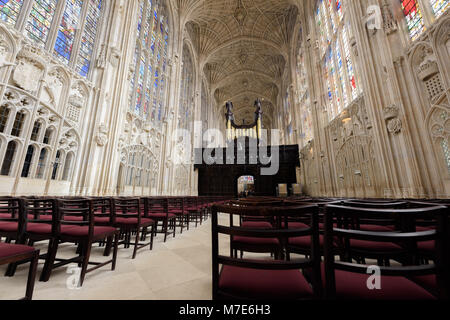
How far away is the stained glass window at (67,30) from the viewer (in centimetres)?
564

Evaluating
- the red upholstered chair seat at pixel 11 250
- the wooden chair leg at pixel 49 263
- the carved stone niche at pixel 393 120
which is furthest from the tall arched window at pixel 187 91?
the red upholstered chair seat at pixel 11 250

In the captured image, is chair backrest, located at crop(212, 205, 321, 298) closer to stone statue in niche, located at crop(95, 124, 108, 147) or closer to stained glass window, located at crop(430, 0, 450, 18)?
stained glass window, located at crop(430, 0, 450, 18)

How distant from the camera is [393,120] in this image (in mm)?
4973

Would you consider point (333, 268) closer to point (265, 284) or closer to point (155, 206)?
point (265, 284)

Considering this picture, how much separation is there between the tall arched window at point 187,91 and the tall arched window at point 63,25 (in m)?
7.76

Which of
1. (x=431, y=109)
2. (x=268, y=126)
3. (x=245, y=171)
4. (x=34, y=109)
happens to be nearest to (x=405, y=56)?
(x=431, y=109)

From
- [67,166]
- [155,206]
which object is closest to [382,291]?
[155,206]

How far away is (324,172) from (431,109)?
585cm

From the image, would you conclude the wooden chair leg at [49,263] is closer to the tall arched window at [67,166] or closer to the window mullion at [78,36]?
the tall arched window at [67,166]

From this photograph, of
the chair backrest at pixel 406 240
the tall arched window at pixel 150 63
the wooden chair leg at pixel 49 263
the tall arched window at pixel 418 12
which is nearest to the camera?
the chair backrest at pixel 406 240

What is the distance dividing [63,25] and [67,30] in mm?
163

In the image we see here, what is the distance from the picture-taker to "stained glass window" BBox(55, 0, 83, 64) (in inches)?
222

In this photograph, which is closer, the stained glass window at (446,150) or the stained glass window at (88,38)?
the stained glass window at (446,150)

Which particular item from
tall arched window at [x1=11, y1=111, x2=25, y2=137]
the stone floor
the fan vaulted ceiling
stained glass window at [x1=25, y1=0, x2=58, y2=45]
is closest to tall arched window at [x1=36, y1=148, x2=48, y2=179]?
tall arched window at [x1=11, y1=111, x2=25, y2=137]
